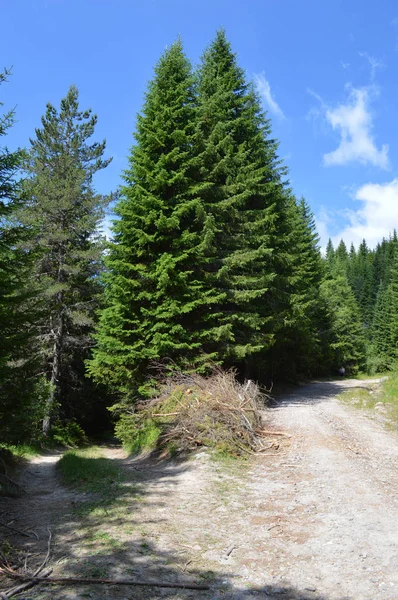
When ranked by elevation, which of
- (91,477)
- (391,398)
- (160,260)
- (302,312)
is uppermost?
(160,260)

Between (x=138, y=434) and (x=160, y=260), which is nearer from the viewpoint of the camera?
(x=160, y=260)

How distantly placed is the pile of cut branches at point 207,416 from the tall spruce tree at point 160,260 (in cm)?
153

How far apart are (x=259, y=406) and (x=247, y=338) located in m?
4.15

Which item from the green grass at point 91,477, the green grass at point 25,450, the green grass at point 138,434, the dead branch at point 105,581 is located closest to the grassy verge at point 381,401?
the green grass at point 138,434

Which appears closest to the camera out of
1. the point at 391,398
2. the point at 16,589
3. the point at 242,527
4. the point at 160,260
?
the point at 16,589

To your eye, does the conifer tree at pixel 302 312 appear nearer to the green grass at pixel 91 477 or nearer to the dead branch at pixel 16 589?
the green grass at pixel 91 477

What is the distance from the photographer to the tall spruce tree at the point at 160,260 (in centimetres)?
1376

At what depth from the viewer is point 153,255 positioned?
1446cm

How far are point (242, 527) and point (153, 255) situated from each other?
404 inches

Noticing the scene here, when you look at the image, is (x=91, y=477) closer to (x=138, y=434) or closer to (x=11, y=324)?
(x=11, y=324)

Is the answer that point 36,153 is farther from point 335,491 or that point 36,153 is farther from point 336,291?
point 336,291

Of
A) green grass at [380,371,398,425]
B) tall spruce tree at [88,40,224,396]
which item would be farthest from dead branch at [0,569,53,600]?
green grass at [380,371,398,425]

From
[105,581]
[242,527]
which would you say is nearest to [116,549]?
[105,581]

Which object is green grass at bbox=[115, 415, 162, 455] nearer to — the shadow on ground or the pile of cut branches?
the pile of cut branches
